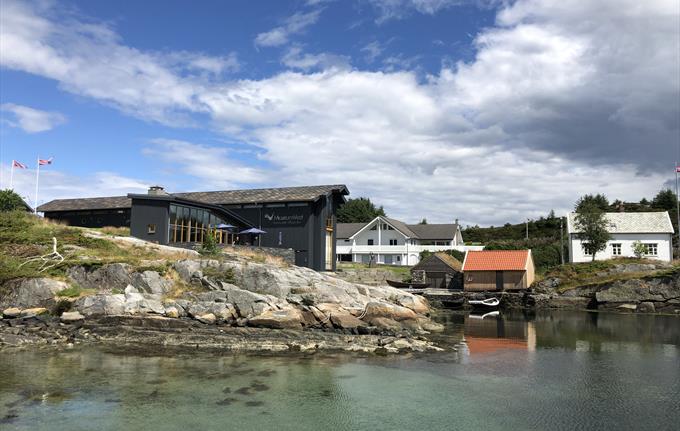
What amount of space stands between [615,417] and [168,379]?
1439 cm

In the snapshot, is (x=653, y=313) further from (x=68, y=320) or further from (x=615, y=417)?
(x=68, y=320)

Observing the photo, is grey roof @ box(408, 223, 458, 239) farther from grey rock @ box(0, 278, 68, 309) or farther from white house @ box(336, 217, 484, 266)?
grey rock @ box(0, 278, 68, 309)

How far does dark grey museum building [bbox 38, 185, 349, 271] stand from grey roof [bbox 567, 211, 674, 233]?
28974 millimetres

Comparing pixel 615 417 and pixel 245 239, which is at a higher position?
pixel 245 239

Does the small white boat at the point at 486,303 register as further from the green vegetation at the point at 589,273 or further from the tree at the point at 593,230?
the tree at the point at 593,230

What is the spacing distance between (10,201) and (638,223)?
64216 mm

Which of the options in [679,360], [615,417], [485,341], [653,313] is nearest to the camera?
[615,417]

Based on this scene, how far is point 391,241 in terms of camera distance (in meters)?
71.3

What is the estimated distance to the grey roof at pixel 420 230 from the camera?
73.0m

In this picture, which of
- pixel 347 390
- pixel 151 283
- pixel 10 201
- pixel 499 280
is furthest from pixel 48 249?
pixel 499 280

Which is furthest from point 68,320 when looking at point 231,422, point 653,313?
point 653,313

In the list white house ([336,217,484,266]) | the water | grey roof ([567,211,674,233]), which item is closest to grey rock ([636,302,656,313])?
grey roof ([567,211,674,233])

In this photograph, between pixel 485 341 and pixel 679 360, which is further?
pixel 485 341

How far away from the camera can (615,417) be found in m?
14.9
